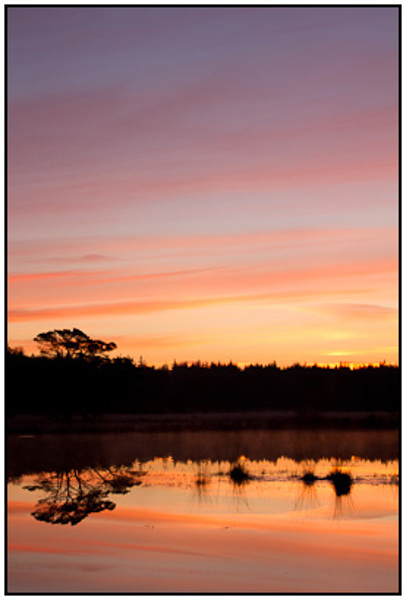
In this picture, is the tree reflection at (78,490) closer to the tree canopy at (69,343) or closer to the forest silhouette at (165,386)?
the forest silhouette at (165,386)

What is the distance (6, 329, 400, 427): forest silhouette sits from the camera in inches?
2040

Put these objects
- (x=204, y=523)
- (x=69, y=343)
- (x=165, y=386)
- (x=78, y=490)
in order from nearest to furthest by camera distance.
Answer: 1. (x=204, y=523)
2. (x=78, y=490)
3. (x=69, y=343)
4. (x=165, y=386)

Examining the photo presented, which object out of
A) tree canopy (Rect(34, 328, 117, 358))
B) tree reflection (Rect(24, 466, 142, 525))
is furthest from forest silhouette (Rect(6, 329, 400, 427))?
tree reflection (Rect(24, 466, 142, 525))

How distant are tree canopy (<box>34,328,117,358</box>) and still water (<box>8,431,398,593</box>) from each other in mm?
20994

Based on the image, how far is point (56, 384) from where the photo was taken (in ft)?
170

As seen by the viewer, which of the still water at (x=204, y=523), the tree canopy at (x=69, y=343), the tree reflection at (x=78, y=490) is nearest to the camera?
the still water at (x=204, y=523)

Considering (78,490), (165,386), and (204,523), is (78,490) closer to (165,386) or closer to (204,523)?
(204,523)

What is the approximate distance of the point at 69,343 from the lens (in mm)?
51812

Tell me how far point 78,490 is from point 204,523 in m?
5.77

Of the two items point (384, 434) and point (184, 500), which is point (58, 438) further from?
point (184, 500)

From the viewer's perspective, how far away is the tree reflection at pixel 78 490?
1914cm

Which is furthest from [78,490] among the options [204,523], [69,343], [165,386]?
[165,386]

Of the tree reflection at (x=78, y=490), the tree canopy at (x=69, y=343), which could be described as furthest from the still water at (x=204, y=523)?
the tree canopy at (x=69, y=343)

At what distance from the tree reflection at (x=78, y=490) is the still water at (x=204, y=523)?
4 cm
